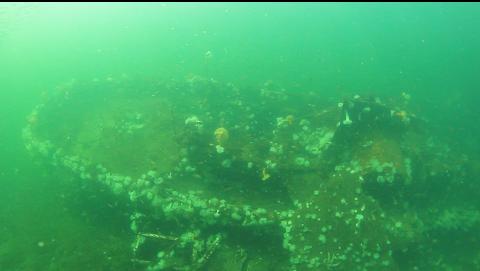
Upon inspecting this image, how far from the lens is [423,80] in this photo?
1260 inches

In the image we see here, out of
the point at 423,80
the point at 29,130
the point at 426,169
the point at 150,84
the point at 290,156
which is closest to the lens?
the point at 290,156

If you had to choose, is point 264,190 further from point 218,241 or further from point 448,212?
point 448,212

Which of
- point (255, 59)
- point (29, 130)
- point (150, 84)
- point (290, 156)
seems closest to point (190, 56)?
point (255, 59)

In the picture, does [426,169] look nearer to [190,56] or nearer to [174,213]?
[174,213]

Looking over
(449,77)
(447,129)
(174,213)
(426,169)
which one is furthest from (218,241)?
(449,77)

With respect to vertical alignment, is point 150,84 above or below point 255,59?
below

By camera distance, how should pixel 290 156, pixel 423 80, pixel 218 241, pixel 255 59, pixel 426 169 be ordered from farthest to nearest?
1. pixel 255 59
2. pixel 423 80
3. pixel 426 169
4. pixel 290 156
5. pixel 218 241

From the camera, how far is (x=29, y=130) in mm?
15391

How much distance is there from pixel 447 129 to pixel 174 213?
58.9 feet

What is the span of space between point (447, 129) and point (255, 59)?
22034 mm

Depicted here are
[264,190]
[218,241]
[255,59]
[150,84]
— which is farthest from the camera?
[255,59]

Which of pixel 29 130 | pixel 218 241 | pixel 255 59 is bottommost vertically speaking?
pixel 218 241

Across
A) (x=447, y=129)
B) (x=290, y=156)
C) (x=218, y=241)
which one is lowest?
(x=218, y=241)

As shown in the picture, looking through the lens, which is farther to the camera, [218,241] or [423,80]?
[423,80]
